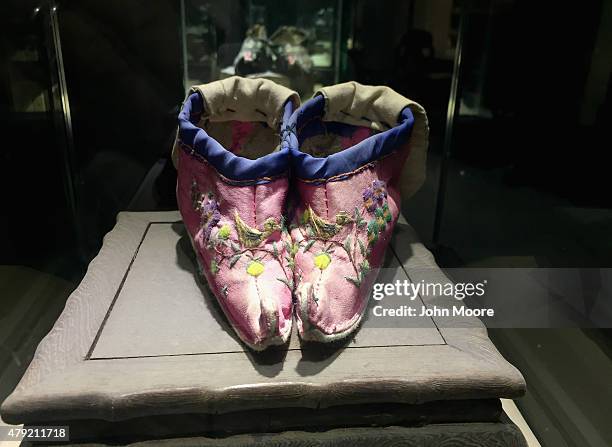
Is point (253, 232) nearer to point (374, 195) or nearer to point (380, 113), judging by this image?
point (374, 195)

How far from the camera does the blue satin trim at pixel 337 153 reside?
612 mm

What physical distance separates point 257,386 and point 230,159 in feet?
0.82

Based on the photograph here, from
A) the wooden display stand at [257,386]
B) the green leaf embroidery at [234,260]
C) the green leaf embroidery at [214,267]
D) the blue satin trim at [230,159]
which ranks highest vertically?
the blue satin trim at [230,159]

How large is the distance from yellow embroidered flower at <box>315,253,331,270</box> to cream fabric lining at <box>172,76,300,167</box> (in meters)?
0.23

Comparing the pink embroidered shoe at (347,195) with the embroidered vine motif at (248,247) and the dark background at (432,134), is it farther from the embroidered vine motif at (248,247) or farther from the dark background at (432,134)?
the dark background at (432,134)

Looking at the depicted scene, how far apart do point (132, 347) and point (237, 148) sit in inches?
13.4

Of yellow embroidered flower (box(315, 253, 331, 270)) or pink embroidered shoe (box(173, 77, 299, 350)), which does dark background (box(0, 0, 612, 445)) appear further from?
yellow embroidered flower (box(315, 253, 331, 270))

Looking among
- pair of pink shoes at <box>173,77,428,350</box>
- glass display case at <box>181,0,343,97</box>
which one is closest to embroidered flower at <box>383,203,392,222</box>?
pair of pink shoes at <box>173,77,428,350</box>

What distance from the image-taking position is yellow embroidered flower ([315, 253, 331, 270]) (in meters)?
0.58

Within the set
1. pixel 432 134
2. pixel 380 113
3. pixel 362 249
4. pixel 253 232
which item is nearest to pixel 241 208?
pixel 253 232

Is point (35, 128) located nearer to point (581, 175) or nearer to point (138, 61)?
point (138, 61)

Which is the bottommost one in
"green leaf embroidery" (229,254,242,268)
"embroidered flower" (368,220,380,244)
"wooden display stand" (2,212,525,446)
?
"wooden display stand" (2,212,525,446)

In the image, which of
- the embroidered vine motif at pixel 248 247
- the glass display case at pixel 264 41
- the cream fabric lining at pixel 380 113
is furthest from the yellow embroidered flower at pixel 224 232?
the glass display case at pixel 264 41

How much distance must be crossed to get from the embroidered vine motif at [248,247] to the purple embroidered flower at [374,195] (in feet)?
0.32
